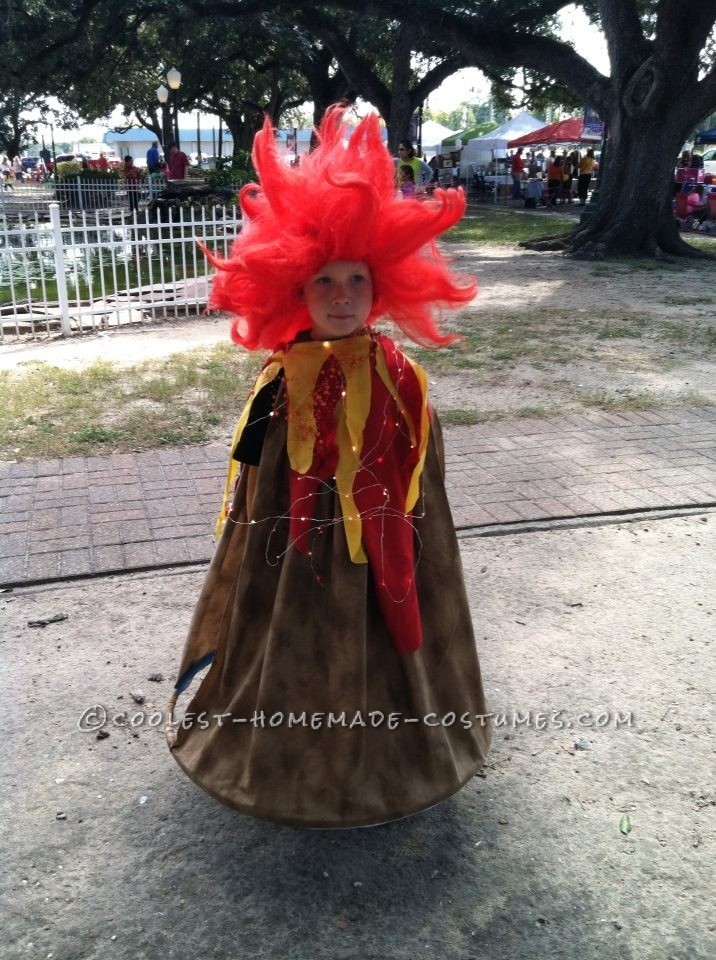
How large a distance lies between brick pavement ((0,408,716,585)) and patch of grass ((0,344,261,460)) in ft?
0.90

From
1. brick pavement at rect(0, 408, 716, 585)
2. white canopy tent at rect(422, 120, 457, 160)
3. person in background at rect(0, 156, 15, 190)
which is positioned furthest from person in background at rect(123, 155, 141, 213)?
white canopy tent at rect(422, 120, 457, 160)

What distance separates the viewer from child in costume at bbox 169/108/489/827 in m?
2.05

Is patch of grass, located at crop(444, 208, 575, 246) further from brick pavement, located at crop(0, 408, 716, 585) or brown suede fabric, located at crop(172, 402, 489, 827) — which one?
brown suede fabric, located at crop(172, 402, 489, 827)

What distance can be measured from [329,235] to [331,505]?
665 mm

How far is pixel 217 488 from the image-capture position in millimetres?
4582

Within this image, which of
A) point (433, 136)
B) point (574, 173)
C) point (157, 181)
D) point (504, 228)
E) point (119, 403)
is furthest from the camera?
point (433, 136)

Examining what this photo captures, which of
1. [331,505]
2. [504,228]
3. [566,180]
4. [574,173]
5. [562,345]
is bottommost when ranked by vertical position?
[562,345]

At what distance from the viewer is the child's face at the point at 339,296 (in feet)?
6.64

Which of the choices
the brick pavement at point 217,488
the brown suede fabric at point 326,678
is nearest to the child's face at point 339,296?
the brown suede fabric at point 326,678

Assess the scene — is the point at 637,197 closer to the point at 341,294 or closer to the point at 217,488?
the point at 217,488

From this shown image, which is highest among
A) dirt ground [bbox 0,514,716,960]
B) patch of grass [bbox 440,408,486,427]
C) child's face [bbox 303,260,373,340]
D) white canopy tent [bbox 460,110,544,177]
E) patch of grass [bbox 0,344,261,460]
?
white canopy tent [bbox 460,110,544,177]

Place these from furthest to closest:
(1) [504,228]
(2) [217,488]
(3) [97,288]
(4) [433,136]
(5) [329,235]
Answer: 1. (4) [433,136]
2. (1) [504,228]
3. (3) [97,288]
4. (2) [217,488]
5. (5) [329,235]

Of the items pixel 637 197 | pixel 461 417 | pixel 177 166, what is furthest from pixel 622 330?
pixel 177 166

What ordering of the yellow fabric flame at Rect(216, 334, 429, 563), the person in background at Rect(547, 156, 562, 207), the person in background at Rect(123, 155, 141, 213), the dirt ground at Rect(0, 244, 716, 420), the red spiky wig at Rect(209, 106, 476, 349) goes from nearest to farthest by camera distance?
1. the red spiky wig at Rect(209, 106, 476, 349)
2. the yellow fabric flame at Rect(216, 334, 429, 563)
3. the dirt ground at Rect(0, 244, 716, 420)
4. the person in background at Rect(123, 155, 141, 213)
5. the person in background at Rect(547, 156, 562, 207)
